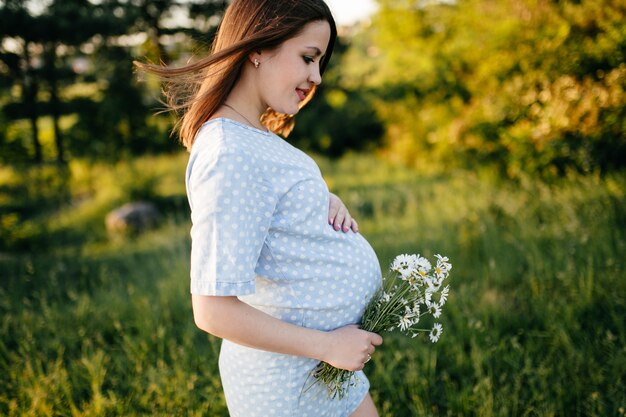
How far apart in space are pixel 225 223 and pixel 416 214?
15.3 ft

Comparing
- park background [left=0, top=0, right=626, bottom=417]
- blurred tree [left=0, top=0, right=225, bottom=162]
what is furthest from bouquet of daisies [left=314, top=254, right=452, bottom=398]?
blurred tree [left=0, top=0, right=225, bottom=162]

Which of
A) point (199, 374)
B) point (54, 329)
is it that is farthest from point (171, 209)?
point (199, 374)

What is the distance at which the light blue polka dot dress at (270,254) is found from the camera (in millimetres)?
1059

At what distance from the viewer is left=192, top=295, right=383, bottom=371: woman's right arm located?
1094mm

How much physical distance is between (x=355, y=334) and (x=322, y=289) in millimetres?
154

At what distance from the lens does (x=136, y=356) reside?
292cm

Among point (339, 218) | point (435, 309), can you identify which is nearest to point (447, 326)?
point (435, 309)

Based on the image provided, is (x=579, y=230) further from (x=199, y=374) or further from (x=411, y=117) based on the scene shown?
(x=411, y=117)

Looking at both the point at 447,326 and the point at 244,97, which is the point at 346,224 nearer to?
the point at 244,97

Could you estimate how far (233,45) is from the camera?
1233mm

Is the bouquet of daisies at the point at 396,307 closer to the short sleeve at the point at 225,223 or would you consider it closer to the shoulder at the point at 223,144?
the short sleeve at the point at 225,223

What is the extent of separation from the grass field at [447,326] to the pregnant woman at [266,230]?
1.16 meters

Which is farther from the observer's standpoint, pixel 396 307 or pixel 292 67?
pixel 396 307

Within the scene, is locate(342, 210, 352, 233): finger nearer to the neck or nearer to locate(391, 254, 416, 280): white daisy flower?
locate(391, 254, 416, 280): white daisy flower
